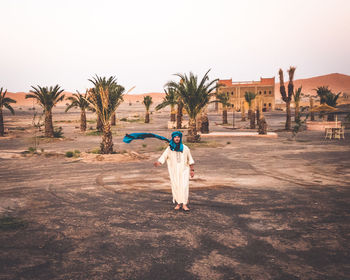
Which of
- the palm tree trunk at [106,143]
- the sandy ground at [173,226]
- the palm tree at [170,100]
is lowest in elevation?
the sandy ground at [173,226]

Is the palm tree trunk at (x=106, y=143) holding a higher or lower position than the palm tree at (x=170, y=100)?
lower

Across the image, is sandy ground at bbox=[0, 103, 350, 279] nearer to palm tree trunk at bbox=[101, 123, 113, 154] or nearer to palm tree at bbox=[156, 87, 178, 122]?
palm tree trunk at bbox=[101, 123, 113, 154]

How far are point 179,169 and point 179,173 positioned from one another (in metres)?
0.08

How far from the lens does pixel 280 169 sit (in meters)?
10.4

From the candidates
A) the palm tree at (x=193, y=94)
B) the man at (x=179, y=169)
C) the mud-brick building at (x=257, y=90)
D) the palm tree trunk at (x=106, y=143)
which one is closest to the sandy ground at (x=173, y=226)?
the man at (x=179, y=169)

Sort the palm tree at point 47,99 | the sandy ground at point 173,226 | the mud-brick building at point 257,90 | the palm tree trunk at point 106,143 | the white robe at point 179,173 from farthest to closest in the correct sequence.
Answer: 1. the mud-brick building at point 257,90
2. the palm tree at point 47,99
3. the palm tree trunk at point 106,143
4. the white robe at point 179,173
5. the sandy ground at point 173,226

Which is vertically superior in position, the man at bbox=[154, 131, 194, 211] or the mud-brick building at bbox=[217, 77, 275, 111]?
the mud-brick building at bbox=[217, 77, 275, 111]

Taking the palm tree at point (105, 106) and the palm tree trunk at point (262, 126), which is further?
the palm tree trunk at point (262, 126)

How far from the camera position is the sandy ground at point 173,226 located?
12.2 ft

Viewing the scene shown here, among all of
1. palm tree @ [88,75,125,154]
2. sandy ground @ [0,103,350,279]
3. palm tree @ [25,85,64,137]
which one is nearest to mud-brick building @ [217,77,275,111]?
palm tree @ [25,85,64,137]

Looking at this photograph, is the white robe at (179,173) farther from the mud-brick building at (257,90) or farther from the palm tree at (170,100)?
the mud-brick building at (257,90)

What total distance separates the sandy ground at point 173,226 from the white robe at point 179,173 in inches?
13.8

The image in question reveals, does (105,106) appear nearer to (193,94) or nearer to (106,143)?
(106,143)

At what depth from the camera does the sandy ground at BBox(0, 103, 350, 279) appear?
147 inches
